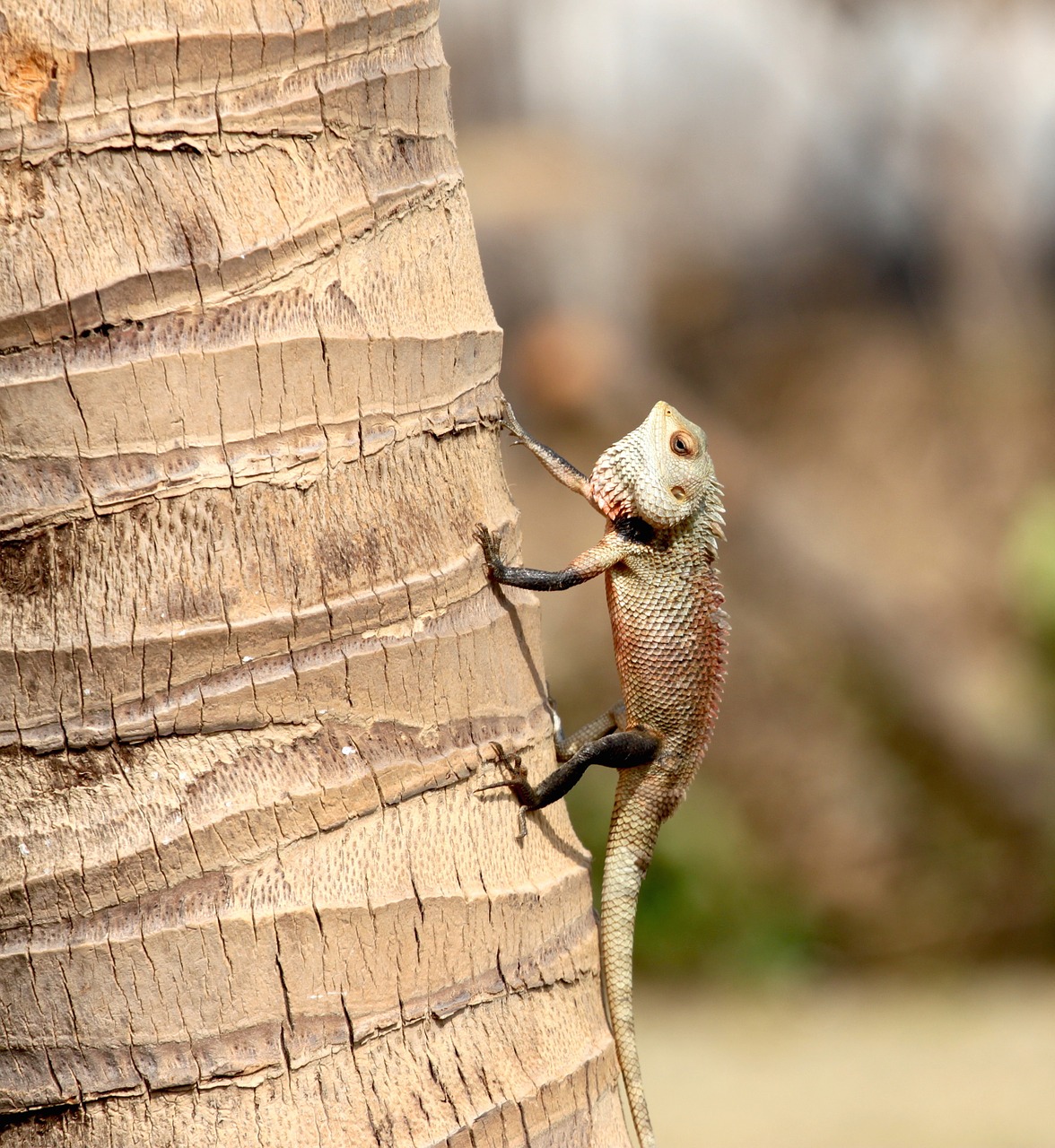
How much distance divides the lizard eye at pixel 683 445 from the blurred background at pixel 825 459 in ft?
18.0

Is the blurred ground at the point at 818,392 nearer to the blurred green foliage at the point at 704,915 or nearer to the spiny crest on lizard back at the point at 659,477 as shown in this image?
the blurred green foliage at the point at 704,915

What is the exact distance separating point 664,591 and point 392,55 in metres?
2.13

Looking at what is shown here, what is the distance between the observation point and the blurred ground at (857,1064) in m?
8.11

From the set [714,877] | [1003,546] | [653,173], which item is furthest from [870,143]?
[714,877]

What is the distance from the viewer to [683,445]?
4109 millimetres

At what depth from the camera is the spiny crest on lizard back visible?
3.95m

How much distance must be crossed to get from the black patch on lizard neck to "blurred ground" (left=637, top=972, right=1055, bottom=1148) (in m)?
5.66

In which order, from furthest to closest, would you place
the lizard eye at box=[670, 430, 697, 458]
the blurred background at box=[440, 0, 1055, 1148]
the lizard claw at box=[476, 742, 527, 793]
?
1. the blurred background at box=[440, 0, 1055, 1148]
2. the lizard eye at box=[670, 430, 697, 458]
3. the lizard claw at box=[476, 742, 527, 793]

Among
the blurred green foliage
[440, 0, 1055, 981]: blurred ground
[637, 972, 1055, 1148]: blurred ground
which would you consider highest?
[440, 0, 1055, 981]: blurred ground

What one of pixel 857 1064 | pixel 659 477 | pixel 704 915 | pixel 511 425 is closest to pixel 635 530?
pixel 659 477

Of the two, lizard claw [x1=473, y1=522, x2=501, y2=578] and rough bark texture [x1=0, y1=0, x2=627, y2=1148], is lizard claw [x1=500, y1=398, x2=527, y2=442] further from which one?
rough bark texture [x1=0, y1=0, x2=627, y2=1148]

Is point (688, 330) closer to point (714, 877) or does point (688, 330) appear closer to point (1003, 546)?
point (1003, 546)

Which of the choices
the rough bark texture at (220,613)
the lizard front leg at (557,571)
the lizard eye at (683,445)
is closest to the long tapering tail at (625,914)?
the lizard front leg at (557,571)

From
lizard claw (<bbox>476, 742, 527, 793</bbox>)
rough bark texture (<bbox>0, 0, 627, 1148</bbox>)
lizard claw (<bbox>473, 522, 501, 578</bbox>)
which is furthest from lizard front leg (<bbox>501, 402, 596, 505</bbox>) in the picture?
rough bark texture (<bbox>0, 0, 627, 1148</bbox>)
